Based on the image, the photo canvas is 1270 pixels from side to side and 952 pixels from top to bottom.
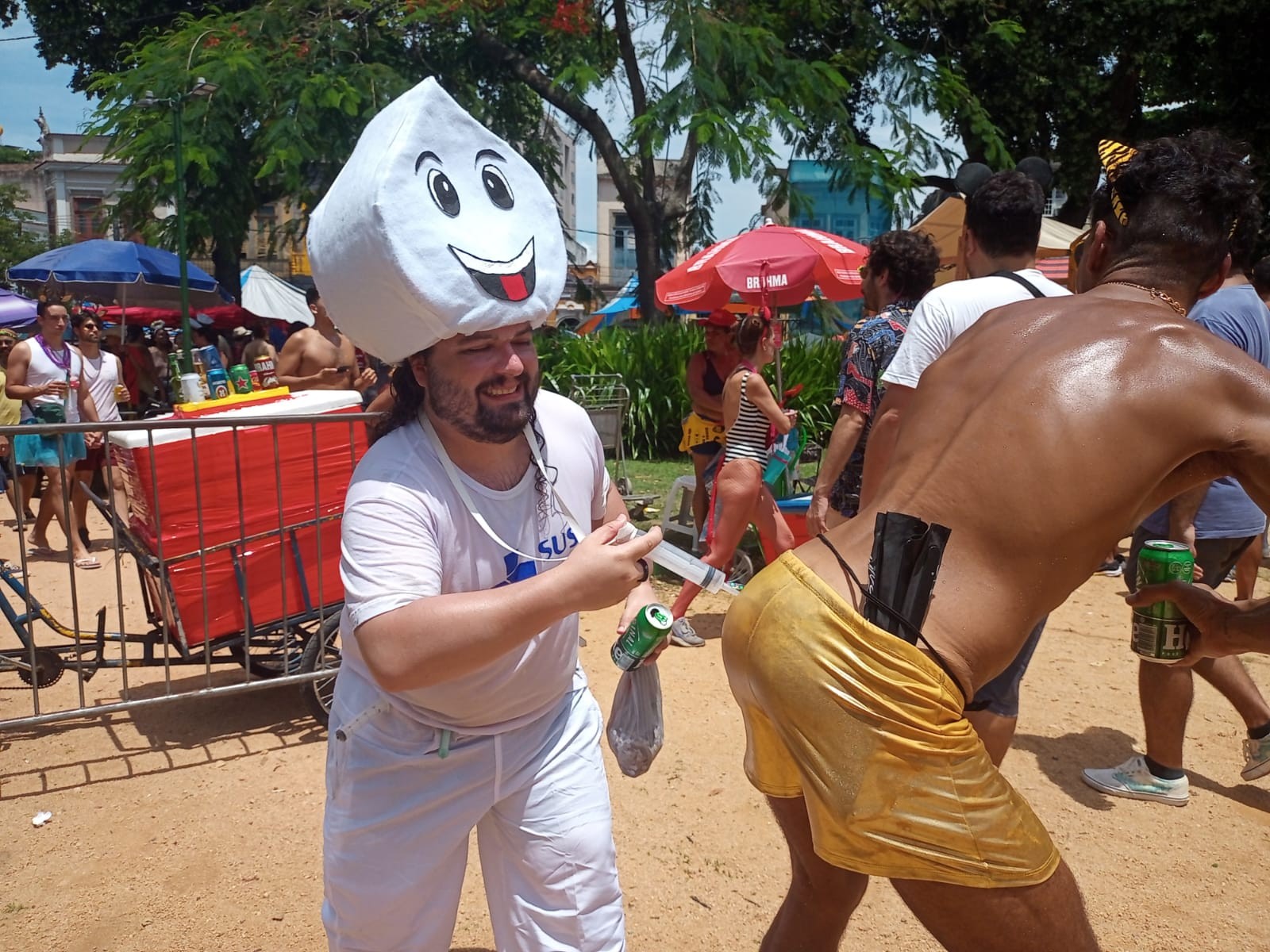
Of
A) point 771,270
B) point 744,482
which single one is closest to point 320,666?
point 744,482

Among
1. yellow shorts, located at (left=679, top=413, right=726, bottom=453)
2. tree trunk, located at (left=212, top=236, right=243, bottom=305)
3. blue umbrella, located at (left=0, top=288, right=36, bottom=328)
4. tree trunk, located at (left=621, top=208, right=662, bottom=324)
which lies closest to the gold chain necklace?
yellow shorts, located at (left=679, top=413, right=726, bottom=453)

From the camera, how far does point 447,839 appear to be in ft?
6.47

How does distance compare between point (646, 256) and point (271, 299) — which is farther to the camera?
point (271, 299)

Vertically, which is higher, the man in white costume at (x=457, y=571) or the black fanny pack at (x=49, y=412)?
the man in white costume at (x=457, y=571)

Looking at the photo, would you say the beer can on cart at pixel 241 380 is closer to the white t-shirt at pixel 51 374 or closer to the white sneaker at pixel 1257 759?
the white t-shirt at pixel 51 374

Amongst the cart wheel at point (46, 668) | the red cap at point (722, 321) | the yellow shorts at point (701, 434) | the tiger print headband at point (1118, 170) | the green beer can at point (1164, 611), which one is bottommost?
the cart wheel at point (46, 668)

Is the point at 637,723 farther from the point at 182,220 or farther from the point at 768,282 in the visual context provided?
the point at 182,220

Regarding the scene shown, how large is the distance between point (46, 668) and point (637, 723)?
3374mm

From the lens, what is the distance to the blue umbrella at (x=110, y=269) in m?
14.0

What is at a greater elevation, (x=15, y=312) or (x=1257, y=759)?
(x=15, y=312)

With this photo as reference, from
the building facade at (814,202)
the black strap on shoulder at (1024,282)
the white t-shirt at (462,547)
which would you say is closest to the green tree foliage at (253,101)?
the building facade at (814,202)

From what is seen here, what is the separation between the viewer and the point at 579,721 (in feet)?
7.27

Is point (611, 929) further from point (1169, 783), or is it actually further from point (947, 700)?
point (1169, 783)

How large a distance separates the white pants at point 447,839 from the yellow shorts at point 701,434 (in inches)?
184
